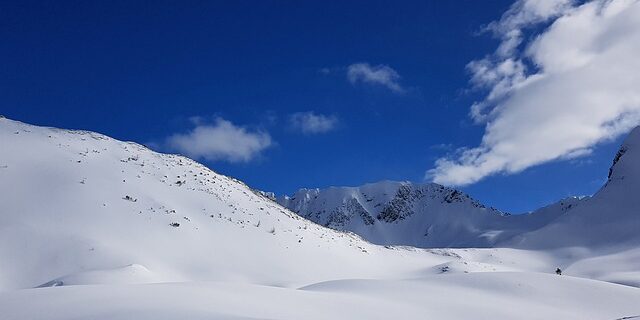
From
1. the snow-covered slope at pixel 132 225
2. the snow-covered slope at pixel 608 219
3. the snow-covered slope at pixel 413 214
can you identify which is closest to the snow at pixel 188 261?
the snow-covered slope at pixel 132 225

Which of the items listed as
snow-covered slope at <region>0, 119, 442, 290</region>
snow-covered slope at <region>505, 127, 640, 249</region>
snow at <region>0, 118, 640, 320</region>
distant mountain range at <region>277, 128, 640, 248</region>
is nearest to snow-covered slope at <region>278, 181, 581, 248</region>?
distant mountain range at <region>277, 128, 640, 248</region>

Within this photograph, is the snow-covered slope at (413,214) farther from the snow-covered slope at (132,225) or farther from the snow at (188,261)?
the snow-covered slope at (132,225)

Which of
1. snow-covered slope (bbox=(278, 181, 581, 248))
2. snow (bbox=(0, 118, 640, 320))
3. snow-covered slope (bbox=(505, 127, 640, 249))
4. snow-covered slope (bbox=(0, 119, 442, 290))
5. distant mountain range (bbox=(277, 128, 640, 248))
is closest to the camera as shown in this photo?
snow (bbox=(0, 118, 640, 320))

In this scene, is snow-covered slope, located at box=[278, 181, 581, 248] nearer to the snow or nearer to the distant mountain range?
the distant mountain range

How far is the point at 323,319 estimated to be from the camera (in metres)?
10.4

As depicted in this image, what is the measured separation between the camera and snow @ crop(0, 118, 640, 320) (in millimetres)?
10852

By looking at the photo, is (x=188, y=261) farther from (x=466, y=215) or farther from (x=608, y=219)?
(x=466, y=215)

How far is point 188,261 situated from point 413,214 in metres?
137

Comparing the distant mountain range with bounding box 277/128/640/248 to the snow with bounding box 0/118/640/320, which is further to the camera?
the distant mountain range with bounding box 277/128/640/248

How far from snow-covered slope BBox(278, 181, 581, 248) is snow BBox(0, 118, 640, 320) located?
6187 centimetres

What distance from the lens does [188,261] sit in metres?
25.1

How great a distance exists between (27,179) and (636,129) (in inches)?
3875

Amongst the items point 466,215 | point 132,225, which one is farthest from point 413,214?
point 132,225

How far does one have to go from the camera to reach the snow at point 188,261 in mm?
10852
